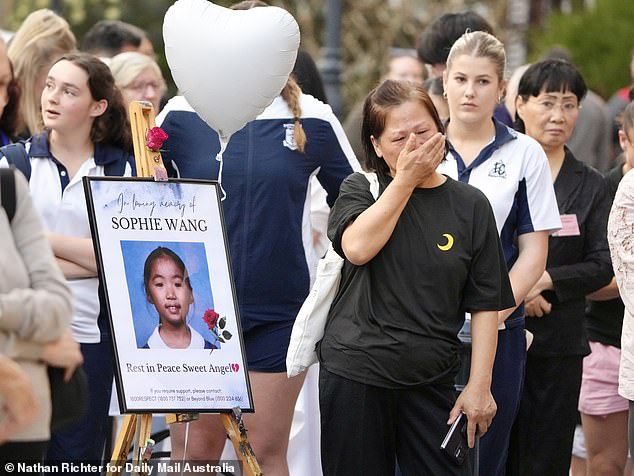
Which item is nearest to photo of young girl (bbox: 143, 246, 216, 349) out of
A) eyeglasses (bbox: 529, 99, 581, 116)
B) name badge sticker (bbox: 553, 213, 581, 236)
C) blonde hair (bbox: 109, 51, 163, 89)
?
name badge sticker (bbox: 553, 213, 581, 236)

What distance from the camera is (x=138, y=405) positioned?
4789 mm

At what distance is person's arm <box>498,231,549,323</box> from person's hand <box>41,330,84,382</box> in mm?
2160

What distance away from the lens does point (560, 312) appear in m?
6.04

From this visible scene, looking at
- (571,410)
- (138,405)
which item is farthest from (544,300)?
(138,405)

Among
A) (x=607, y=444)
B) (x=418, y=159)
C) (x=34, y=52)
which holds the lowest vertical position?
(x=607, y=444)

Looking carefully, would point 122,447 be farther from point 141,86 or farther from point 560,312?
point 141,86

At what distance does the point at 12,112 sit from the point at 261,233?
1.69 metres

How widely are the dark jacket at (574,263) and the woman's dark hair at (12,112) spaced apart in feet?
8.88

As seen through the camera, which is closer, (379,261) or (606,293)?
(379,261)

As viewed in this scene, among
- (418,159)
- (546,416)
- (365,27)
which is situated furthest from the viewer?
(365,27)

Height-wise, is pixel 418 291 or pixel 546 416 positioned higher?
pixel 418 291

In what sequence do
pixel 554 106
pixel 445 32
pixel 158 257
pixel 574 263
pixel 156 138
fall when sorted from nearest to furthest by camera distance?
pixel 158 257
pixel 156 138
pixel 574 263
pixel 554 106
pixel 445 32

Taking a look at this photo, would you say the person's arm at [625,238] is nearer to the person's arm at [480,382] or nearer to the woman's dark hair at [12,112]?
the person's arm at [480,382]

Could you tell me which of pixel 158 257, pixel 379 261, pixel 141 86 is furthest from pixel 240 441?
pixel 141 86
